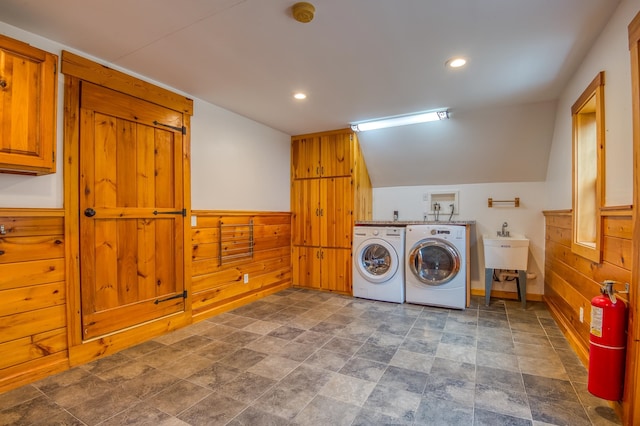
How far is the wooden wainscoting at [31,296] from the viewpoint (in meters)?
1.86

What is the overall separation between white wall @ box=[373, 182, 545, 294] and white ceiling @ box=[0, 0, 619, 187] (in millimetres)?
260

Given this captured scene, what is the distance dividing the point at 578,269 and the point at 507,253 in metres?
1.06

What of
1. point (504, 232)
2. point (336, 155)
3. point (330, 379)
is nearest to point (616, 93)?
point (504, 232)

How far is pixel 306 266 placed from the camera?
441 centimetres

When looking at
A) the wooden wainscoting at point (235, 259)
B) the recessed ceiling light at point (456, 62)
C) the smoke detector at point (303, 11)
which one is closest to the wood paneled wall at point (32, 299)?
the wooden wainscoting at point (235, 259)

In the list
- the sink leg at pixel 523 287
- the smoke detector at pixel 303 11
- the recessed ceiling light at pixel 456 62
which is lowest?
the sink leg at pixel 523 287

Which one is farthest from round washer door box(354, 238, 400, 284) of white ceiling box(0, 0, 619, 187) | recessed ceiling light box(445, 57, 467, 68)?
recessed ceiling light box(445, 57, 467, 68)

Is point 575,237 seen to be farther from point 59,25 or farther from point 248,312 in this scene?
point 59,25

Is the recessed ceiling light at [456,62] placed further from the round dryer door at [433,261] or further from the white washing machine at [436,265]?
the round dryer door at [433,261]

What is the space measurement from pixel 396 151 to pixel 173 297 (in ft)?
10.3

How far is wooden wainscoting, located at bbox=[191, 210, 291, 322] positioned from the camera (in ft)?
10.1

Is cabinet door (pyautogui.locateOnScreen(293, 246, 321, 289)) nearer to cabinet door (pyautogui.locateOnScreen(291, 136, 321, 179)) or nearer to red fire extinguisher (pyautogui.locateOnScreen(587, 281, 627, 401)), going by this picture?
cabinet door (pyautogui.locateOnScreen(291, 136, 321, 179))

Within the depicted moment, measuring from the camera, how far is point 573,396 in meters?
1.76

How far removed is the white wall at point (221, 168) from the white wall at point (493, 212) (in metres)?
1.85
